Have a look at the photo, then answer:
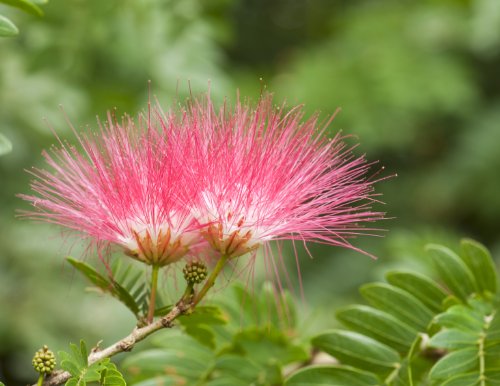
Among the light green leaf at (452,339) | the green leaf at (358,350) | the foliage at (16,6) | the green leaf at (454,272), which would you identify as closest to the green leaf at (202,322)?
the green leaf at (358,350)

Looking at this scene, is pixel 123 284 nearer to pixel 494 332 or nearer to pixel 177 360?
pixel 177 360

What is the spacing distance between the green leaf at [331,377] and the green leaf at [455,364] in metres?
0.16

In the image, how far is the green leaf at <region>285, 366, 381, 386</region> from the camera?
1.37 meters

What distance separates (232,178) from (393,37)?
3489mm

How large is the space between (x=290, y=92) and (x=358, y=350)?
288cm

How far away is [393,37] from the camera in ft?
14.6

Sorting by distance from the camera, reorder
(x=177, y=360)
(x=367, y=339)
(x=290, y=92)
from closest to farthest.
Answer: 1. (x=367, y=339)
2. (x=177, y=360)
3. (x=290, y=92)

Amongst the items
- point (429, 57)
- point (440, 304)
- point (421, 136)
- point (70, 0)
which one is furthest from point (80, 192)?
point (421, 136)

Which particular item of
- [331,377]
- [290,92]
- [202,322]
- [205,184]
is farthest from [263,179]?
[290,92]

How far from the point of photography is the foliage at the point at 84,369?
42.5 inches

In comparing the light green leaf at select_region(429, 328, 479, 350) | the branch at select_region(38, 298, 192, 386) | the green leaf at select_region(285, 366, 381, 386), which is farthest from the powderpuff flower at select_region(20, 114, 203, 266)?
the light green leaf at select_region(429, 328, 479, 350)

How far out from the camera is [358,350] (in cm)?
142

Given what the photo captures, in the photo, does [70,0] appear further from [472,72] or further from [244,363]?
[472,72]

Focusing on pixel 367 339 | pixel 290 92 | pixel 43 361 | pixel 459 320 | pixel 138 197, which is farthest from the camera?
pixel 290 92
